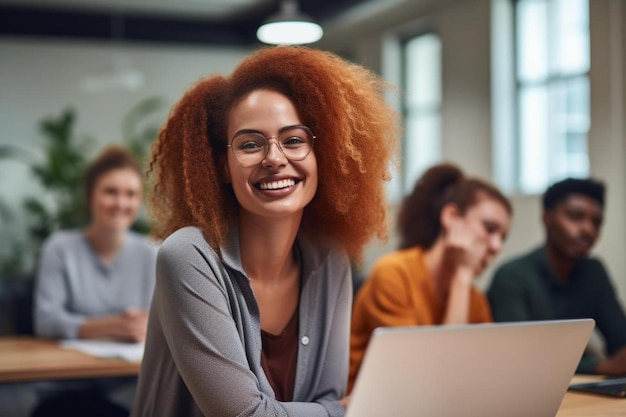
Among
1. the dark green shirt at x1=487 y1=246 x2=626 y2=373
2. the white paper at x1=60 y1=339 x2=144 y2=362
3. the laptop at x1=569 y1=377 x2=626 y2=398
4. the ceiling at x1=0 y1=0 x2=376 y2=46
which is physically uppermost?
the ceiling at x1=0 y1=0 x2=376 y2=46

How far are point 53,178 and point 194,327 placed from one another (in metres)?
6.80

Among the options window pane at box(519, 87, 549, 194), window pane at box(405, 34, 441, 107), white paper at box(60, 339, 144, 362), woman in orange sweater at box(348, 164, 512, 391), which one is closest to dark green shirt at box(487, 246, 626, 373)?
woman in orange sweater at box(348, 164, 512, 391)

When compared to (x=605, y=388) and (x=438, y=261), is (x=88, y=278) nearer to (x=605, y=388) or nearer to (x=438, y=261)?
(x=438, y=261)

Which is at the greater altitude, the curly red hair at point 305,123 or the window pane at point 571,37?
the window pane at point 571,37

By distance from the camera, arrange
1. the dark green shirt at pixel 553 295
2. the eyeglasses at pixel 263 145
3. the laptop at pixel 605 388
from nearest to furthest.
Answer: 1. the eyeglasses at pixel 263 145
2. the laptop at pixel 605 388
3. the dark green shirt at pixel 553 295

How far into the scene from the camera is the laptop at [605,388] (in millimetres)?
1946

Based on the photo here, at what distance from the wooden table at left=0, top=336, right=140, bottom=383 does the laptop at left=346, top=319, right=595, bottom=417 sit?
57.7 inches

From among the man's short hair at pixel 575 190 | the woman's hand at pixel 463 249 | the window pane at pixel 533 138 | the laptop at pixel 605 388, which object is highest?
the window pane at pixel 533 138

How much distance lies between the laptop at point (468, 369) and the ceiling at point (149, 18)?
271 inches

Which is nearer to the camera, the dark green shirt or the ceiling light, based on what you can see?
the dark green shirt

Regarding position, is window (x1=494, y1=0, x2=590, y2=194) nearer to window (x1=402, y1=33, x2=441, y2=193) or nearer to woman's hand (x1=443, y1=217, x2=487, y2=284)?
window (x1=402, y1=33, x2=441, y2=193)

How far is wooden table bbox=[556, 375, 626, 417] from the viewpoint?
1.75m

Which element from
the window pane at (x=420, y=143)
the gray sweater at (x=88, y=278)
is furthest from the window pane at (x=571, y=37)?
the gray sweater at (x=88, y=278)

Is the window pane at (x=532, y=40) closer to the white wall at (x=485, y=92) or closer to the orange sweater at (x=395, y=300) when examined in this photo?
the white wall at (x=485, y=92)
